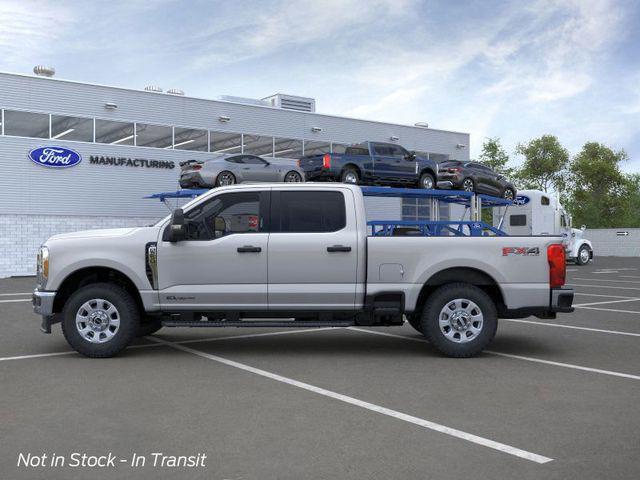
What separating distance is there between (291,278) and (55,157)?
22836 millimetres

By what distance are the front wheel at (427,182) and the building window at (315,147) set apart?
13896 mm

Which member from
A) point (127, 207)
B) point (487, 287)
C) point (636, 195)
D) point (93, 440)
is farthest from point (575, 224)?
point (93, 440)

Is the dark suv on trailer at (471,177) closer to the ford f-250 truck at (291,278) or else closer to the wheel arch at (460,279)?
the wheel arch at (460,279)

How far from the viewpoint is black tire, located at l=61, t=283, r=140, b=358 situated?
8.12 meters

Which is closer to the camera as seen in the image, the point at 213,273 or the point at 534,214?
the point at 213,273

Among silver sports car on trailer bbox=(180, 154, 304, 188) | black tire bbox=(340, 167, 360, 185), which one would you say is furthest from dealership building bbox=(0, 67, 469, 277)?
black tire bbox=(340, 167, 360, 185)

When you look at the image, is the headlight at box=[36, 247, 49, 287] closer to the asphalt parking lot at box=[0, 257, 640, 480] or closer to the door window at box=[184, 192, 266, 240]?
the asphalt parking lot at box=[0, 257, 640, 480]

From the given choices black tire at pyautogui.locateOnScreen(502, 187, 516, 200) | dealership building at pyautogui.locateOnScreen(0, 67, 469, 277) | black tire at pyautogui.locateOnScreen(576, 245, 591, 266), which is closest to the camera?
black tire at pyautogui.locateOnScreen(502, 187, 516, 200)

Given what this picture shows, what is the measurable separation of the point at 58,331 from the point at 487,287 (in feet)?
21.3

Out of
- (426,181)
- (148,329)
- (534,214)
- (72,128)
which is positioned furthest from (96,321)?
(534,214)

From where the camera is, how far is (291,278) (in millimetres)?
8211

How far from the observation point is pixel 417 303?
846cm

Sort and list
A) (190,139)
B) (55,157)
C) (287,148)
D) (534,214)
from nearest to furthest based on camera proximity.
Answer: (55,157)
(534,214)
(190,139)
(287,148)

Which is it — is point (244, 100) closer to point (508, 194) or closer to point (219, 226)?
point (508, 194)
